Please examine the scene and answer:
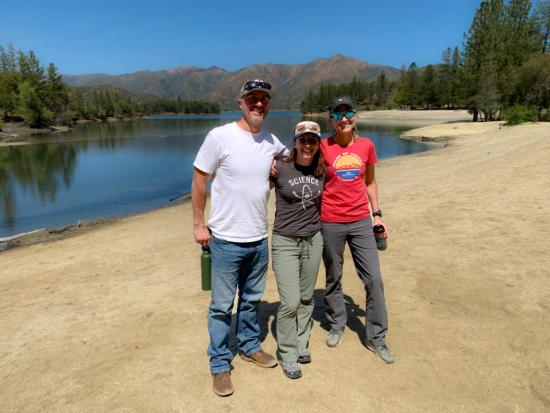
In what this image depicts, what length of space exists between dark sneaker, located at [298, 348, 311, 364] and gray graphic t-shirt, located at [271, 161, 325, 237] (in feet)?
4.01

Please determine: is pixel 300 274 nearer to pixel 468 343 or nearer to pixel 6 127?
pixel 468 343

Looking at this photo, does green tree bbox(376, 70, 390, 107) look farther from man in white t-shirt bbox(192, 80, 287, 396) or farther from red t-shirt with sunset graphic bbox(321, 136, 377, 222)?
man in white t-shirt bbox(192, 80, 287, 396)

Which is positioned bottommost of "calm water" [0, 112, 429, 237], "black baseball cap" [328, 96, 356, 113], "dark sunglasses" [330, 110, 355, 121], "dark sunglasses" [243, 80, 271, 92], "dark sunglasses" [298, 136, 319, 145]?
"calm water" [0, 112, 429, 237]

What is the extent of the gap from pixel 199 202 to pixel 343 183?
1.40m

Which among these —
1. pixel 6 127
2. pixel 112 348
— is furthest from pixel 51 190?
pixel 6 127

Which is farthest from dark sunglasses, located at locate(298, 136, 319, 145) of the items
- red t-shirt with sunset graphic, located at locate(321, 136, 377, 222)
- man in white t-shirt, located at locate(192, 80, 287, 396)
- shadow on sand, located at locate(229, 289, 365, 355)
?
shadow on sand, located at locate(229, 289, 365, 355)

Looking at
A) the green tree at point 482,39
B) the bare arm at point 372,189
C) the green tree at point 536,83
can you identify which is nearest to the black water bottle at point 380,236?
the bare arm at point 372,189

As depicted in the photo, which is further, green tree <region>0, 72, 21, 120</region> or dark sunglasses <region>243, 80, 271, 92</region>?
green tree <region>0, 72, 21, 120</region>

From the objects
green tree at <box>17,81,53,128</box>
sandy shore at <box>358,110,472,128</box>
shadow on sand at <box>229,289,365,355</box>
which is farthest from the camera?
green tree at <box>17,81,53,128</box>

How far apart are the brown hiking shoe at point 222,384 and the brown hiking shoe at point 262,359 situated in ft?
1.16

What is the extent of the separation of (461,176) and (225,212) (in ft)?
40.3

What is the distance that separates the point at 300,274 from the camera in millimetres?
3635

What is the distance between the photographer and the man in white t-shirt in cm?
319

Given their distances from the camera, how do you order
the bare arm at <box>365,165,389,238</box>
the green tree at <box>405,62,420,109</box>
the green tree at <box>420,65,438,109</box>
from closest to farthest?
the bare arm at <box>365,165,389,238</box>, the green tree at <box>420,65,438,109</box>, the green tree at <box>405,62,420,109</box>
